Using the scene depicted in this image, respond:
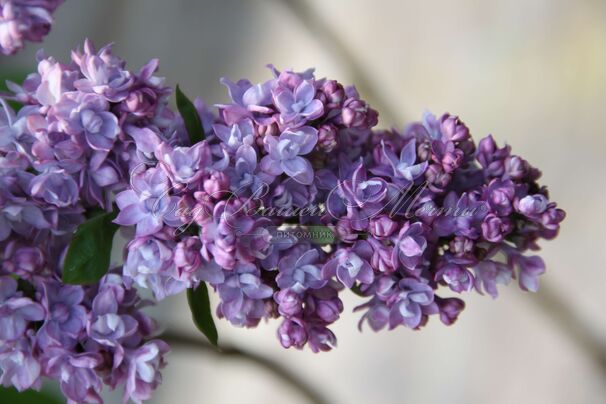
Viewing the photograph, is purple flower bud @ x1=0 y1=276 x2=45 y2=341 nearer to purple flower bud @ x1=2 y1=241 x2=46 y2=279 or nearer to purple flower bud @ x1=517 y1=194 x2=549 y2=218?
purple flower bud @ x1=2 y1=241 x2=46 y2=279

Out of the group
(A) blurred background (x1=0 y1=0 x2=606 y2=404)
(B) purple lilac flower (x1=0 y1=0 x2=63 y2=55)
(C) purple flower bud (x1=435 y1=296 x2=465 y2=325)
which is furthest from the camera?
(A) blurred background (x1=0 y1=0 x2=606 y2=404)

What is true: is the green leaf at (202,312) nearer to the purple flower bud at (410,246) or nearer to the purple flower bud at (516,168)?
the purple flower bud at (410,246)

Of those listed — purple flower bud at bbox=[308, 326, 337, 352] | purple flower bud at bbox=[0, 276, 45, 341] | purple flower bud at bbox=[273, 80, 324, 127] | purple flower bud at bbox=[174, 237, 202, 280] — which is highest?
purple flower bud at bbox=[273, 80, 324, 127]

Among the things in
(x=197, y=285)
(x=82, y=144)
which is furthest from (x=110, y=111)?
(x=197, y=285)

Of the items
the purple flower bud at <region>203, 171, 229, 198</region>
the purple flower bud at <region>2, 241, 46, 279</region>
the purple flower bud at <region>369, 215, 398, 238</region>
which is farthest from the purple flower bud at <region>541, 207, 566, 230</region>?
the purple flower bud at <region>2, 241, 46, 279</region>

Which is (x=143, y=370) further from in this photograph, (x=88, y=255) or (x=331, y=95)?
(x=331, y=95)

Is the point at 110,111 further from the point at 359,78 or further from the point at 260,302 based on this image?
the point at 359,78

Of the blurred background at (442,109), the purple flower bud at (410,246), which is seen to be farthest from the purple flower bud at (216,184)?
the blurred background at (442,109)
